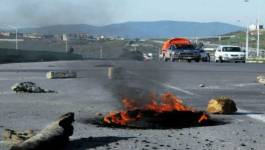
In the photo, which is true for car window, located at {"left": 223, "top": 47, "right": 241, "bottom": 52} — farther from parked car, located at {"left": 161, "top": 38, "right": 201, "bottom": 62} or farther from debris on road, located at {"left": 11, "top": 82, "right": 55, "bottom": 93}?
debris on road, located at {"left": 11, "top": 82, "right": 55, "bottom": 93}

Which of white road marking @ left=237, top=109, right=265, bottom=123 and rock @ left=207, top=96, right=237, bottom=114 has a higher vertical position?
rock @ left=207, top=96, right=237, bottom=114

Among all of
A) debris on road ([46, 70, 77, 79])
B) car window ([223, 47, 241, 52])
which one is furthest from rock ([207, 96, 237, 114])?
car window ([223, 47, 241, 52])

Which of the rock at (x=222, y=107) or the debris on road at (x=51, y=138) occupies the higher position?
the debris on road at (x=51, y=138)

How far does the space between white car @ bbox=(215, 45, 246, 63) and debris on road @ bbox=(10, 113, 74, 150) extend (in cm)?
5490

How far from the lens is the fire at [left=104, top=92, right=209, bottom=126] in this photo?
40.0 feet

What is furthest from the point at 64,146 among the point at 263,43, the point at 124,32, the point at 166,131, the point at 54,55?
the point at 263,43

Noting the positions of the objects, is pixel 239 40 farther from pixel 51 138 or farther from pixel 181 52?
pixel 51 138

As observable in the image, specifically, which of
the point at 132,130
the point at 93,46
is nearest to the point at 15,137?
the point at 132,130

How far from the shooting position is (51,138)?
9.02 metres

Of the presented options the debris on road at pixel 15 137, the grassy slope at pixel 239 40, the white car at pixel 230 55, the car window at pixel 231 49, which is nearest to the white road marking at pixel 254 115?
the debris on road at pixel 15 137

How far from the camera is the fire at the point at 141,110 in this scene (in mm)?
12203

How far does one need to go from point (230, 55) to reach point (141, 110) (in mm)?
52785

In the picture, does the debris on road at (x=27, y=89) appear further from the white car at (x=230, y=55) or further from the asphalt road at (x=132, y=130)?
the white car at (x=230, y=55)

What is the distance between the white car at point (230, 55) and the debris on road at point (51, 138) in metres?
54.9
